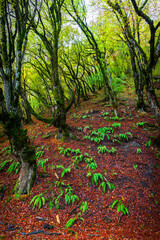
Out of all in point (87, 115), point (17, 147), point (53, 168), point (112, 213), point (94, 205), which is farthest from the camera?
point (87, 115)

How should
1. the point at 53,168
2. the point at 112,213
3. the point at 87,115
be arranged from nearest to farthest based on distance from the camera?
the point at 112,213
the point at 53,168
the point at 87,115

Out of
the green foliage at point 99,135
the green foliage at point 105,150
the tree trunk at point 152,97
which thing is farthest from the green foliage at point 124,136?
the tree trunk at point 152,97

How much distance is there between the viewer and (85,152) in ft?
20.6

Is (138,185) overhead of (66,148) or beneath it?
beneath

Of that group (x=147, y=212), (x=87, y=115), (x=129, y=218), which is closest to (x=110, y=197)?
(x=129, y=218)

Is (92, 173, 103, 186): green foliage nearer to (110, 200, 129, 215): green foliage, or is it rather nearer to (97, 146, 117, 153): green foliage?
(110, 200, 129, 215): green foliage

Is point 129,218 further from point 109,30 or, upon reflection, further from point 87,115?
point 109,30

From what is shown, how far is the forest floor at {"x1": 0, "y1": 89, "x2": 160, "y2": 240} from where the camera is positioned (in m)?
3.02

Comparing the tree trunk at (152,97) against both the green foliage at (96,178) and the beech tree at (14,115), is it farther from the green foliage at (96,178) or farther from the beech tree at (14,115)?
the beech tree at (14,115)

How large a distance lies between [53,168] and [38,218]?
2.09 m

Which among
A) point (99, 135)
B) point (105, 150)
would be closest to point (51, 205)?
point (105, 150)

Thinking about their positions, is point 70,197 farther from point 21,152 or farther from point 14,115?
point 14,115

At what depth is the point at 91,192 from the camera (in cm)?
419

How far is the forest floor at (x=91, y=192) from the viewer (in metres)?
3.02
